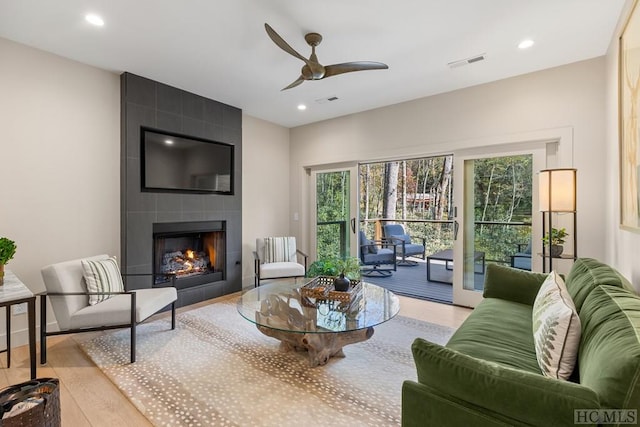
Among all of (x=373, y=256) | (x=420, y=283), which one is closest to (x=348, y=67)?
(x=373, y=256)

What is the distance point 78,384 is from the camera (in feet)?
7.11

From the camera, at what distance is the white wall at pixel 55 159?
2779 millimetres

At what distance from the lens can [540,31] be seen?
2586mm

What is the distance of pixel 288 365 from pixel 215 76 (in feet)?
10.1

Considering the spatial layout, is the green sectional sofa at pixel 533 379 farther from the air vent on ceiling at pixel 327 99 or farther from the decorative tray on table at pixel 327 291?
the air vent on ceiling at pixel 327 99

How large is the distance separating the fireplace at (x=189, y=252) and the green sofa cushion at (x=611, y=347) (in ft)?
12.4

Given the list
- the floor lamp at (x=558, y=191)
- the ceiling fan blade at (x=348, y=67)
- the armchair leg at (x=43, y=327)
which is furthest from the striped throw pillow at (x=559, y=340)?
the armchair leg at (x=43, y=327)

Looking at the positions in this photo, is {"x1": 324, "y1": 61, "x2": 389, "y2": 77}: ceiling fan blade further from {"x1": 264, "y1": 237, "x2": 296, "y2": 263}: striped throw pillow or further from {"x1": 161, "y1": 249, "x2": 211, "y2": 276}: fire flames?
{"x1": 161, "y1": 249, "x2": 211, "y2": 276}: fire flames

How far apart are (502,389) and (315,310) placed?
1586 mm

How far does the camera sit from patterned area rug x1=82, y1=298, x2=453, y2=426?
6.07 feet

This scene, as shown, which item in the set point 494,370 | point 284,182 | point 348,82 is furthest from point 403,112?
point 494,370

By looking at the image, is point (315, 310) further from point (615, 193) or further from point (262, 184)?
point (262, 184)

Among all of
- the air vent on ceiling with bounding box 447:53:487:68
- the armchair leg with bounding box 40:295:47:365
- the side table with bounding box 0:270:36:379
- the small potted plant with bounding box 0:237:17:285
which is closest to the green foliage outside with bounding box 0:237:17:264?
the small potted plant with bounding box 0:237:17:285

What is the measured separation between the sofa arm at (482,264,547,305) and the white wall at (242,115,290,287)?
3420mm
